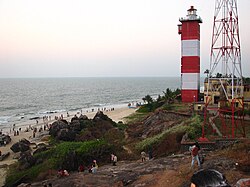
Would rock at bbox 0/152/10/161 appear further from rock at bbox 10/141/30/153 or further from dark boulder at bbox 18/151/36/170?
dark boulder at bbox 18/151/36/170

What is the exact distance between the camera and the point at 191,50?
3194 centimetres

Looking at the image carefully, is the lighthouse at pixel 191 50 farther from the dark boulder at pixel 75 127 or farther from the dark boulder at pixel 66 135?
the dark boulder at pixel 66 135

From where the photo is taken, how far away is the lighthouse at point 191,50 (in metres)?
31.9

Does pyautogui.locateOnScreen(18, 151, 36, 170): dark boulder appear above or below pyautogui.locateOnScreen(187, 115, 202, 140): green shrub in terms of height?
below

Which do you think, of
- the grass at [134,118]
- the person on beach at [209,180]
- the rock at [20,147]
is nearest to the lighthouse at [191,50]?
the grass at [134,118]

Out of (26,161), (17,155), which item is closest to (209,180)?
(26,161)

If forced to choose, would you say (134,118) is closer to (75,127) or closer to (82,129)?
(82,129)

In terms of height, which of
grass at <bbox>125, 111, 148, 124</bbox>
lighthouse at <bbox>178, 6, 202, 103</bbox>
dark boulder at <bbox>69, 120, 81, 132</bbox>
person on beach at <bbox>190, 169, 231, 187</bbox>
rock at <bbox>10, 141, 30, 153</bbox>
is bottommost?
rock at <bbox>10, 141, 30, 153</bbox>

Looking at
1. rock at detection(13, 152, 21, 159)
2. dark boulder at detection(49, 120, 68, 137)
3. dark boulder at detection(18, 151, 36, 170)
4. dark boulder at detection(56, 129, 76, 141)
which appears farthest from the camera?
dark boulder at detection(49, 120, 68, 137)

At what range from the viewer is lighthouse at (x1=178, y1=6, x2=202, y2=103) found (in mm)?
31891

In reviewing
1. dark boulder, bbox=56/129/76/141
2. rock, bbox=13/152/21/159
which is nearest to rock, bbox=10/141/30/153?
rock, bbox=13/152/21/159

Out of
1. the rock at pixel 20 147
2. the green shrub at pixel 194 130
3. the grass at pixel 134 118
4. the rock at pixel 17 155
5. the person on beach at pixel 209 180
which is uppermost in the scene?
the person on beach at pixel 209 180

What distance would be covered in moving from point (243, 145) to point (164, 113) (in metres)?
17.2

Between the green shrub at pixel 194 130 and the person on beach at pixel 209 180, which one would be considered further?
the green shrub at pixel 194 130
